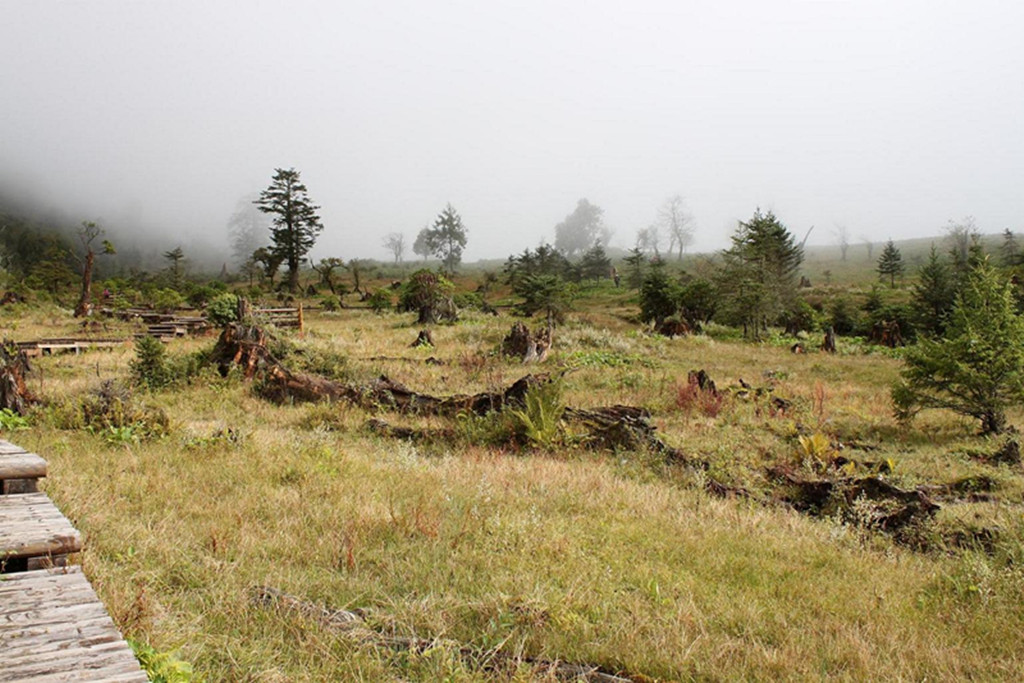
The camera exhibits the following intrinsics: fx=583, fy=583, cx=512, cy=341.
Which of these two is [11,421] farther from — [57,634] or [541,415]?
[57,634]

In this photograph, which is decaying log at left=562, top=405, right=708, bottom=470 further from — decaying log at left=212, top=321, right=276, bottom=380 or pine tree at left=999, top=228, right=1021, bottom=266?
pine tree at left=999, top=228, right=1021, bottom=266

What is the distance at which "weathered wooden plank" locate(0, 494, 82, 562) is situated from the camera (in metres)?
2.46

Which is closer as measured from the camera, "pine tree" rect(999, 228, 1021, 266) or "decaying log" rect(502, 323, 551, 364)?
"decaying log" rect(502, 323, 551, 364)

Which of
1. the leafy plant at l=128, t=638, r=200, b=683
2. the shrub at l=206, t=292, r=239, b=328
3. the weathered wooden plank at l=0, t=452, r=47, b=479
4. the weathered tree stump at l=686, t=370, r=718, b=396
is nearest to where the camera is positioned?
the leafy plant at l=128, t=638, r=200, b=683

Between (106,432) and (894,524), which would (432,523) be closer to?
(894,524)

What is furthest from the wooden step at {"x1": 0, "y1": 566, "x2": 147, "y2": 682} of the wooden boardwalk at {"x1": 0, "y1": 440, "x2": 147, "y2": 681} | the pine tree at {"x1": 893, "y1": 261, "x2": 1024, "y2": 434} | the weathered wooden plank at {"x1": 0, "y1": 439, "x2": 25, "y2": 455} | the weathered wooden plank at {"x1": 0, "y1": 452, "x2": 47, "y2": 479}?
the pine tree at {"x1": 893, "y1": 261, "x2": 1024, "y2": 434}

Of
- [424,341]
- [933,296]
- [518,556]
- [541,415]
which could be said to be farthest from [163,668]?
[933,296]

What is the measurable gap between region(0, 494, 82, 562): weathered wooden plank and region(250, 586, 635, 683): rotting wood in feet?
3.29

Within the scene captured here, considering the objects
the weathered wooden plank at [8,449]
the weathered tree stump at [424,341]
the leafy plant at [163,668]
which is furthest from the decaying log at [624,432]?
the weathered tree stump at [424,341]

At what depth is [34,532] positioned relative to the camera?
102 inches

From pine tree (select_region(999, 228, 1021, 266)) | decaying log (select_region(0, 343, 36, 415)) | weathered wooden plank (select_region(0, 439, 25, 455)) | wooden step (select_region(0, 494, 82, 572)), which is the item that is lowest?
decaying log (select_region(0, 343, 36, 415))

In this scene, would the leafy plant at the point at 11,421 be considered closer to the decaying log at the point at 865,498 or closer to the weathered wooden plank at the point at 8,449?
the weathered wooden plank at the point at 8,449

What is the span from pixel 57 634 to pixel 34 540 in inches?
40.6

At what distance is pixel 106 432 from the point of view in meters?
7.21
